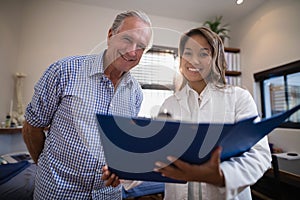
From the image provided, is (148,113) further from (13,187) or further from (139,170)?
(13,187)

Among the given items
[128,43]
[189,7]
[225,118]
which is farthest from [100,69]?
[189,7]

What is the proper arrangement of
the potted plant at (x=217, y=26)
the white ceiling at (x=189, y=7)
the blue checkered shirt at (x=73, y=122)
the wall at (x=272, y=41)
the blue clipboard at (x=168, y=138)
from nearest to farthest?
1. the blue clipboard at (x=168, y=138)
2. the blue checkered shirt at (x=73, y=122)
3. the wall at (x=272, y=41)
4. the white ceiling at (x=189, y=7)
5. the potted plant at (x=217, y=26)

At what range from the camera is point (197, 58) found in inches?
27.4

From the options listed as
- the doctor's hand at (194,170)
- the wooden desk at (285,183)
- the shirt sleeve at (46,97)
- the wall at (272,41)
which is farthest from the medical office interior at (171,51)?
the doctor's hand at (194,170)

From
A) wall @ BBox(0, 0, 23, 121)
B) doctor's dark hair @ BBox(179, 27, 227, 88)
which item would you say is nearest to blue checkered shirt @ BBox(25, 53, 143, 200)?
doctor's dark hair @ BBox(179, 27, 227, 88)

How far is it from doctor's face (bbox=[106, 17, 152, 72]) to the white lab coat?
212mm

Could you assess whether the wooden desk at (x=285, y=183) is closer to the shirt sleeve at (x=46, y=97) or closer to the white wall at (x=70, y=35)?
the white wall at (x=70, y=35)

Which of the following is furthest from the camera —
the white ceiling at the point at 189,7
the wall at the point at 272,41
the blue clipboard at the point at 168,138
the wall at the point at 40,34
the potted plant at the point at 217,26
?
the potted plant at the point at 217,26

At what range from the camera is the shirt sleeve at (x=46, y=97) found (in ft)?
2.15

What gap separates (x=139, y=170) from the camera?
44 cm

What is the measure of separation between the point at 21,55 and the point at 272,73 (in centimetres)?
257

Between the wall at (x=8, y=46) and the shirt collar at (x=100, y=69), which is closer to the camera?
the shirt collar at (x=100, y=69)

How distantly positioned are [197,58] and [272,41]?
65.0 inches

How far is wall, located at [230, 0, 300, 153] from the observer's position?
5.49 feet
